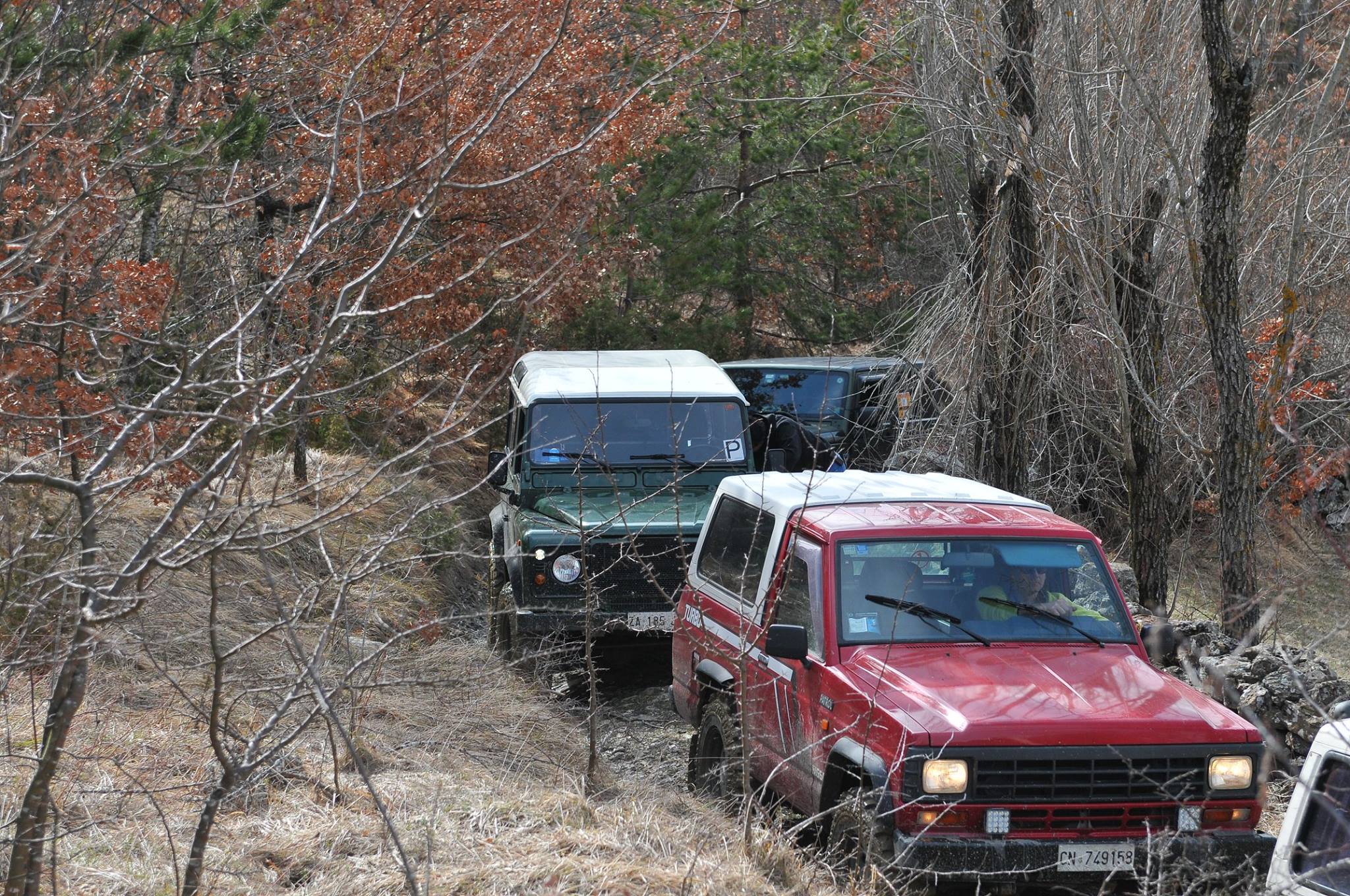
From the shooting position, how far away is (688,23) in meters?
17.4

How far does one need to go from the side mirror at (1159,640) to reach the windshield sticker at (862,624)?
124 centimetres

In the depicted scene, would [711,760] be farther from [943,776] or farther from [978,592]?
→ [943,776]

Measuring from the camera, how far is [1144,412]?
10.1m

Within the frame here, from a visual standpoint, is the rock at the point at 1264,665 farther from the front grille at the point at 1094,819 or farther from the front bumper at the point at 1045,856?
the front grille at the point at 1094,819

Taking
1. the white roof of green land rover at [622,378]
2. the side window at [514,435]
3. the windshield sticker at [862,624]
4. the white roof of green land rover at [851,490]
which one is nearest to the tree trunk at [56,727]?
the windshield sticker at [862,624]

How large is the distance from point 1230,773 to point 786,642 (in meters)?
1.79

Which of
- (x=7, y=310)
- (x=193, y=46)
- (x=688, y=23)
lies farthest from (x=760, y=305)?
(x=7, y=310)

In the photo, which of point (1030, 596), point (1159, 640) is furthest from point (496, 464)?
point (1159, 640)

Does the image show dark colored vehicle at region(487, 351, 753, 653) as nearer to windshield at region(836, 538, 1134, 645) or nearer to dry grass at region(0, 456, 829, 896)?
dry grass at region(0, 456, 829, 896)

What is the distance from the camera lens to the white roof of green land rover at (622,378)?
9977 mm

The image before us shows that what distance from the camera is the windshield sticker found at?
582 centimetres

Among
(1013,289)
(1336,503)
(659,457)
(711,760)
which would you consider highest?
(1013,289)

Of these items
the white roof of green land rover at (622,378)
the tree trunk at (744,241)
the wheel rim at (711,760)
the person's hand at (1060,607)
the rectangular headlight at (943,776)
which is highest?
the tree trunk at (744,241)

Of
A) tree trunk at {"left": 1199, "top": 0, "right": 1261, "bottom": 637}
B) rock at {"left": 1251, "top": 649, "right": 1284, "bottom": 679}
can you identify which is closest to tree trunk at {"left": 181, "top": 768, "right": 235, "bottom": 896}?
rock at {"left": 1251, "top": 649, "right": 1284, "bottom": 679}
